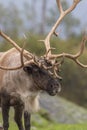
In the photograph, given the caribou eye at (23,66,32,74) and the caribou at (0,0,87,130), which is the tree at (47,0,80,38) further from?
the caribou eye at (23,66,32,74)

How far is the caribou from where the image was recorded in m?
13.1

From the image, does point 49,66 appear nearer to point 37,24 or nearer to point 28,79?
point 28,79

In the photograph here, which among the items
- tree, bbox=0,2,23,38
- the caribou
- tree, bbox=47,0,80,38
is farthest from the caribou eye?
tree, bbox=47,0,80,38

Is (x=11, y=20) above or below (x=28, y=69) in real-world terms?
below

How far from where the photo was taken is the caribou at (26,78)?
13.1 m

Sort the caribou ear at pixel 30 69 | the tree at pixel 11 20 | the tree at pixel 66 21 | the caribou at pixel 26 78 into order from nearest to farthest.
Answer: the caribou at pixel 26 78 < the caribou ear at pixel 30 69 < the tree at pixel 11 20 < the tree at pixel 66 21

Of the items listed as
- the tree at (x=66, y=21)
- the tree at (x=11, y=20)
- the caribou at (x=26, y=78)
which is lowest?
the tree at (x=66, y=21)

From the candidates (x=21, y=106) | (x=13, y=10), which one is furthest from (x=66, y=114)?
(x=13, y=10)

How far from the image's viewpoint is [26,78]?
13.5 m

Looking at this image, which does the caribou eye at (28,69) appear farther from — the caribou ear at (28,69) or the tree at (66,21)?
the tree at (66,21)

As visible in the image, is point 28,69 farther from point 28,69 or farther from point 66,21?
point 66,21

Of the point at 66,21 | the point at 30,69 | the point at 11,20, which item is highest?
the point at 30,69

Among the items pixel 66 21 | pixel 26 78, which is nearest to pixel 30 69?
pixel 26 78

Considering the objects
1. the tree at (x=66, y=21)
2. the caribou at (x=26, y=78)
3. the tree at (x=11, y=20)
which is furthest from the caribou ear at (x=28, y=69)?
the tree at (x=66, y=21)
